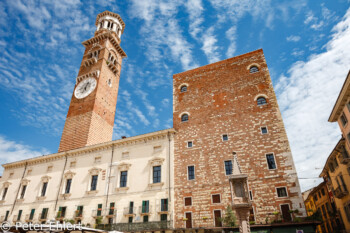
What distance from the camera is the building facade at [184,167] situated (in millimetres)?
20984

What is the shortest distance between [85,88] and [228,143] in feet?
85.9

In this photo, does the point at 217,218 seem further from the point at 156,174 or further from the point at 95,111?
the point at 95,111

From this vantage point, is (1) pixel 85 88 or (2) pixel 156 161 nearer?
(2) pixel 156 161

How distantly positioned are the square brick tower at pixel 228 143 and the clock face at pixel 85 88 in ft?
→ 51.9

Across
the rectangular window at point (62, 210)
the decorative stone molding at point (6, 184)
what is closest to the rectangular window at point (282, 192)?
the rectangular window at point (62, 210)

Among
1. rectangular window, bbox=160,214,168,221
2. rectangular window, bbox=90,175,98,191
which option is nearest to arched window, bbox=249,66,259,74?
rectangular window, bbox=160,214,168,221

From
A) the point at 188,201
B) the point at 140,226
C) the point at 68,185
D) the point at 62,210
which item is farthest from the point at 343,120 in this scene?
the point at 62,210

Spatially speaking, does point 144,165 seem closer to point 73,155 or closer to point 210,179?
point 210,179

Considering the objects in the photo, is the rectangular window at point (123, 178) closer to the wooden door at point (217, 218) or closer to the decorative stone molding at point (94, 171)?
the decorative stone molding at point (94, 171)

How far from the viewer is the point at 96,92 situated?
36656 millimetres

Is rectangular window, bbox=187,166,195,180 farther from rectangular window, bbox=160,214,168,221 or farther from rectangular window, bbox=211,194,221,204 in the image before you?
rectangular window, bbox=160,214,168,221

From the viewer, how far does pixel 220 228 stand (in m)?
19.5

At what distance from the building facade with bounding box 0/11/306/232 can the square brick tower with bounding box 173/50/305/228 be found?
9cm

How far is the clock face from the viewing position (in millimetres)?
37844
